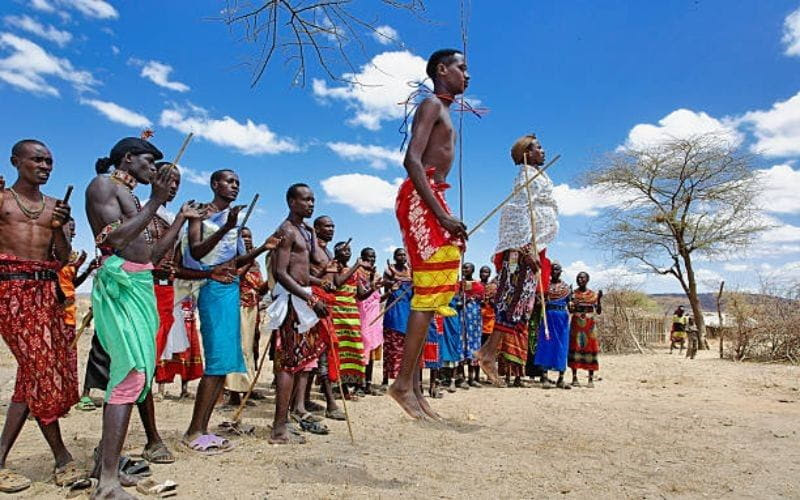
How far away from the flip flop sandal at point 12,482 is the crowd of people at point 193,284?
0.05ft

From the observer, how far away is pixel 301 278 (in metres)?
5.61

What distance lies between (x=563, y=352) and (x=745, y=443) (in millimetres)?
4833

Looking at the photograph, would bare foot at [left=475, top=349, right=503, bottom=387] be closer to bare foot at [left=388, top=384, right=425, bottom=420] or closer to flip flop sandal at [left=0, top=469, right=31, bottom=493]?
bare foot at [left=388, top=384, right=425, bottom=420]

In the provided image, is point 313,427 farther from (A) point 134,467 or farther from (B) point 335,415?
(A) point 134,467

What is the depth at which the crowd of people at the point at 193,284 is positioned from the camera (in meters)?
3.87

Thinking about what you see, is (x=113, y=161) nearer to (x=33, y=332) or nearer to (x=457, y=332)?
(x=33, y=332)

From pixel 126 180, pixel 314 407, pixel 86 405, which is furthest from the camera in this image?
pixel 314 407

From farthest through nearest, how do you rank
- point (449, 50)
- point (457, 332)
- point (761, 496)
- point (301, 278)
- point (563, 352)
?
1. point (563, 352)
2. point (457, 332)
3. point (301, 278)
4. point (449, 50)
5. point (761, 496)

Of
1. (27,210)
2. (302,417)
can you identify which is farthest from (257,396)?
(27,210)

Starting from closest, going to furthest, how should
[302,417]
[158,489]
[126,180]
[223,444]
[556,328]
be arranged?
[158,489]
[126,180]
[223,444]
[302,417]
[556,328]

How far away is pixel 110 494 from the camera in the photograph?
11.8ft

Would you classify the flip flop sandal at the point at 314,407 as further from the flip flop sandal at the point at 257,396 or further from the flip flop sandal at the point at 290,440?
the flip flop sandal at the point at 290,440

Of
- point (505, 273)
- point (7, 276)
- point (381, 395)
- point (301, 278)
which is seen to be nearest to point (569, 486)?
point (505, 273)

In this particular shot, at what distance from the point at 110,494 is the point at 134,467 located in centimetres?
61
